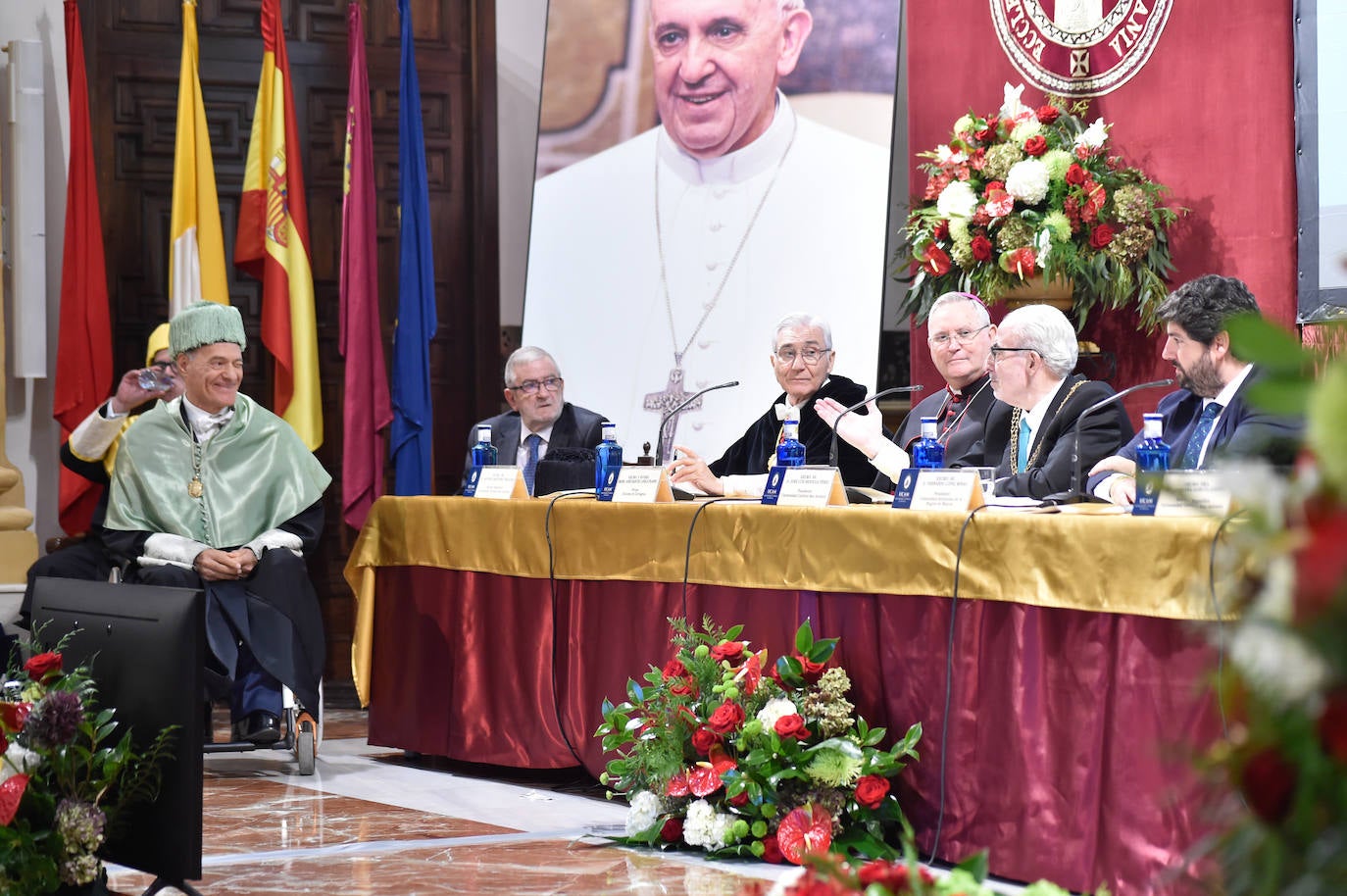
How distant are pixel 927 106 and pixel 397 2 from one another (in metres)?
2.34

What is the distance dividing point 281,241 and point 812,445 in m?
2.61

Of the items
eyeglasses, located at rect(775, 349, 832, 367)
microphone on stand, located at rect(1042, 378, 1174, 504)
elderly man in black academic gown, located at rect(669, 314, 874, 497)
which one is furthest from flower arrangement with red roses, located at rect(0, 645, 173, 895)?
eyeglasses, located at rect(775, 349, 832, 367)

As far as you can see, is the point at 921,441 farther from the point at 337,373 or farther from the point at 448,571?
the point at 337,373

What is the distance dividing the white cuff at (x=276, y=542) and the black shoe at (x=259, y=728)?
43 cm

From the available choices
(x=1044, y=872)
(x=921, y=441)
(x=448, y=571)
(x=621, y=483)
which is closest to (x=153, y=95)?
(x=448, y=571)

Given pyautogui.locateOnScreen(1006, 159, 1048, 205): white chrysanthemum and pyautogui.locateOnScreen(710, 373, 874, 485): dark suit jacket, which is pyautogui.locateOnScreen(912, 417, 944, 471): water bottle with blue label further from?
pyautogui.locateOnScreen(1006, 159, 1048, 205): white chrysanthemum

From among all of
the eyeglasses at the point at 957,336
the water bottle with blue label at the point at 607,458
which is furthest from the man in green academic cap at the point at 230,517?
the eyeglasses at the point at 957,336

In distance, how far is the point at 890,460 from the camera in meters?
3.73

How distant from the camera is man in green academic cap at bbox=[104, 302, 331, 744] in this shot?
4.27 m

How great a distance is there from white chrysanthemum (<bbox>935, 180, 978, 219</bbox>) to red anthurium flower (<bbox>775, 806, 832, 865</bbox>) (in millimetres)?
2035

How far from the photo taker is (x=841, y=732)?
3055mm

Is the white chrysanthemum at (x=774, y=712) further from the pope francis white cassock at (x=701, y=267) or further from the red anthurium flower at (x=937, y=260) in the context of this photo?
the pope francis white cassock at (x=701, y=267)

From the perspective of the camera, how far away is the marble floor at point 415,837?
3.01 metres

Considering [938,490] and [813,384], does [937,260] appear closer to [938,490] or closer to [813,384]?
[813,384]
